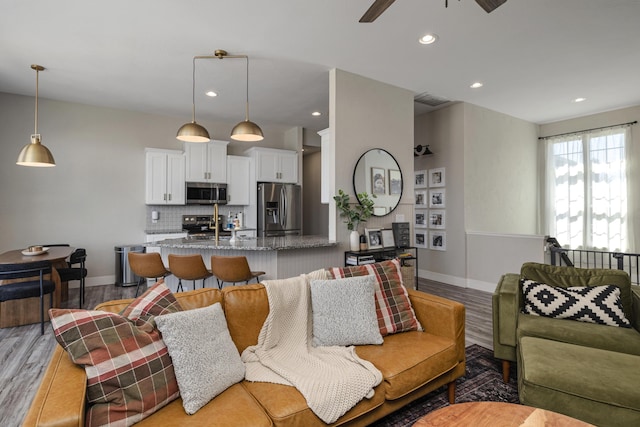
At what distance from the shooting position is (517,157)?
20.5 feet

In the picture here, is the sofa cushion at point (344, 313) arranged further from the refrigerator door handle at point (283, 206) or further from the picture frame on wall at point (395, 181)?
the refrigerator door handle at point (283, 206)

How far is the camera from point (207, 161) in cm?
595

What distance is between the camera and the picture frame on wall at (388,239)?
4.31 meters

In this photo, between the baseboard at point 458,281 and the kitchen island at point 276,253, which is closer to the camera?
the kitchen island at point 276,253

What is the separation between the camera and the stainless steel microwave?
5.89m

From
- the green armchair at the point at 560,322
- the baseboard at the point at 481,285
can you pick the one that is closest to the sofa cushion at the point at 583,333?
the green armchair at the point at 560,322

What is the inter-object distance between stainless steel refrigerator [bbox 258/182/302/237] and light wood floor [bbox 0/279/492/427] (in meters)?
2.48

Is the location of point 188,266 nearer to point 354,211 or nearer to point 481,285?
point 354,211

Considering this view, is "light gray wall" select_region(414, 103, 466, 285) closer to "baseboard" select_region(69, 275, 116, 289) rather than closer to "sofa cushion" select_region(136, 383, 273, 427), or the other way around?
"sofa cushion" select_region(136, 383, 273, 427)

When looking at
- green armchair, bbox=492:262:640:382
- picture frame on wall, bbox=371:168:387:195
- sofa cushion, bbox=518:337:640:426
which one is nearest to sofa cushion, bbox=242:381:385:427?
sofa cushion, bbox=518:337:640:426

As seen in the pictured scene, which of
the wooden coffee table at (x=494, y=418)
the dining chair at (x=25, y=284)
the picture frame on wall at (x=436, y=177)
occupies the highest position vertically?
the picture frame on wall at (x=436, y=177)

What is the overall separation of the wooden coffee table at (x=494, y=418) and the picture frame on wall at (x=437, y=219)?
4540mm

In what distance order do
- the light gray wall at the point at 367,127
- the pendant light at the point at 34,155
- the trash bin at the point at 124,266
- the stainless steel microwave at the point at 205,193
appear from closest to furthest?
the pendant light at the point at 34,155 < the light gray wall at the point at 367,127 < the trash bin at the point at 124,266 < the stainless steel microwave at the point at 205,193

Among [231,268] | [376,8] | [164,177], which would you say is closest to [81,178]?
[164,177]
